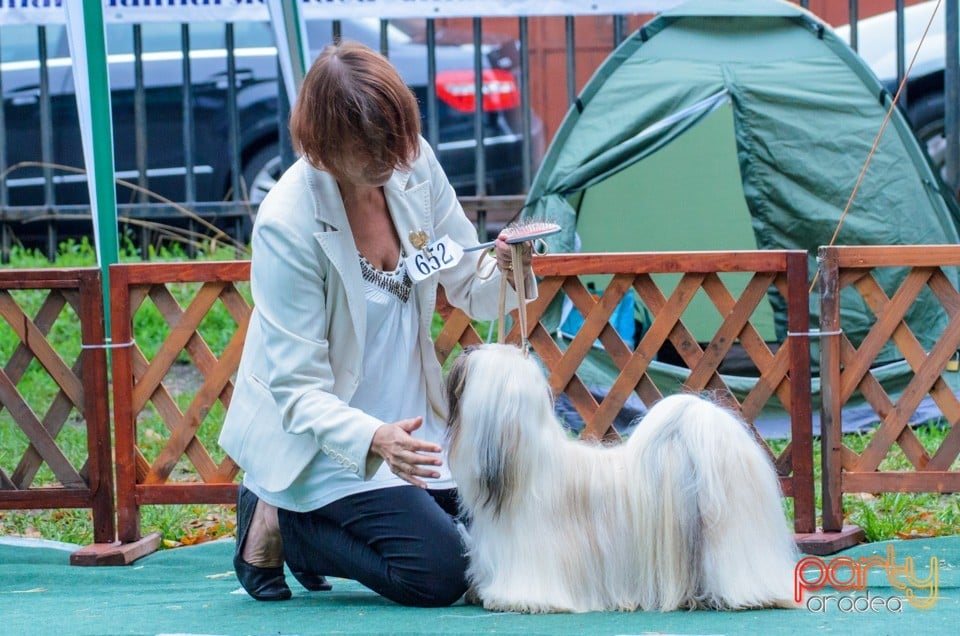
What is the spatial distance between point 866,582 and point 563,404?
2484 mm

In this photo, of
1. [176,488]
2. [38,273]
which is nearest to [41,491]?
[176,488]

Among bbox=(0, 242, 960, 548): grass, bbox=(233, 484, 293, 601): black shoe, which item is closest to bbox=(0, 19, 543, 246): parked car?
bbox=(0, 242, 960, 548): grass

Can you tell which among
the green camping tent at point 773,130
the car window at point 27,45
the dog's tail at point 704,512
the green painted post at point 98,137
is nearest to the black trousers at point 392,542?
the dog's tail at point 704,512

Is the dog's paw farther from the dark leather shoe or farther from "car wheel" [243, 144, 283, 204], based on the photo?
"car wheel" [243, 144, 283, 204]

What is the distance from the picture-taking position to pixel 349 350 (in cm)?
290

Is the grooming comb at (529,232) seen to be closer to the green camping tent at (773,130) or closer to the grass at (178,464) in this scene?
the grass at (178,464)

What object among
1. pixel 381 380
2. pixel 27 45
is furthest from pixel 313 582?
pixel 27 45

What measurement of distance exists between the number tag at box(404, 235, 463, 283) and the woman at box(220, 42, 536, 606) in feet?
0.04

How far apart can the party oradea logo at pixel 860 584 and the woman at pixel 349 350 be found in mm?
831

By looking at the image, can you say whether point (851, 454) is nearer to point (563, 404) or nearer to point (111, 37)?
point (563, 404)

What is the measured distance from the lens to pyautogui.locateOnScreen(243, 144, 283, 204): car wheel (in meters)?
7.32

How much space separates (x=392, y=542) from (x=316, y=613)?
247 millimetres

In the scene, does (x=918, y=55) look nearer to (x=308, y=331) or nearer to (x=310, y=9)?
(x=310, y=9)

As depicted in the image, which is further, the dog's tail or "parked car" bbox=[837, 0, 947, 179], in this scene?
"parked car" bbox=[837, 0, 947, 179]
